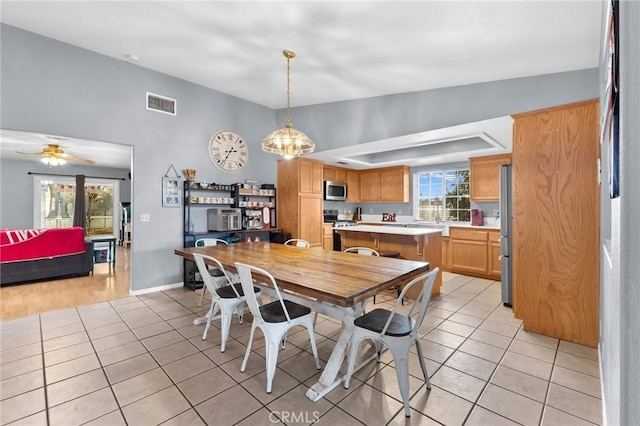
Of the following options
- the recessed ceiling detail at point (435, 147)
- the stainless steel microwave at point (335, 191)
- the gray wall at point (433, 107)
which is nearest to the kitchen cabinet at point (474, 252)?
the recessed ceiling detail at point (435, 147)

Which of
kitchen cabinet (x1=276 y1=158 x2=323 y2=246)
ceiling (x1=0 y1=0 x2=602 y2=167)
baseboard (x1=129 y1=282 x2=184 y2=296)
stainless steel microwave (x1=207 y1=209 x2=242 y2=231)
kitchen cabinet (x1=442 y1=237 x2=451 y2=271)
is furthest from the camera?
kitchen cabinet (x1=276 y1=158 x2=323 y2=246)

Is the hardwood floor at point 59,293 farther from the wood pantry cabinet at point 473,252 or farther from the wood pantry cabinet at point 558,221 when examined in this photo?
the wood pantry cabinet at point 473,252

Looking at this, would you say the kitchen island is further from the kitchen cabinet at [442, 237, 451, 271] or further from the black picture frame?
the black picture frame

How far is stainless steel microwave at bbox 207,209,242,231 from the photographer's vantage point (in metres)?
4.65

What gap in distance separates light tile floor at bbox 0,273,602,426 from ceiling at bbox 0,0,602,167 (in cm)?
260

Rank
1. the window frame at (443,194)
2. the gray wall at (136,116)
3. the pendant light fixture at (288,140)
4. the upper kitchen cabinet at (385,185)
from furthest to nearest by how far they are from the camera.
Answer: the upper kitchen cabinet at (385,185), the window frame at (443,194), the gray wall at (136,116), the pendant light fixture at (288,140)

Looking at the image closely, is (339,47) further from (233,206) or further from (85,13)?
(233,206)

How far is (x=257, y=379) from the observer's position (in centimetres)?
209

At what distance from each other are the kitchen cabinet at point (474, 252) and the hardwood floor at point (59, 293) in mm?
5373

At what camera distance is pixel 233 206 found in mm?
5004

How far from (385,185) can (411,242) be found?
3.07 metres

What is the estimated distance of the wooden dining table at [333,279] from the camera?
1.81 metres

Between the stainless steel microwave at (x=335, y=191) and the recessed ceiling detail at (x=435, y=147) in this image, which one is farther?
the stainless steel microwave at (x=335, y=191)

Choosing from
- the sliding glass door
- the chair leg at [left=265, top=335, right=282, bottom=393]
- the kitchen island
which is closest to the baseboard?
the kitchen island
